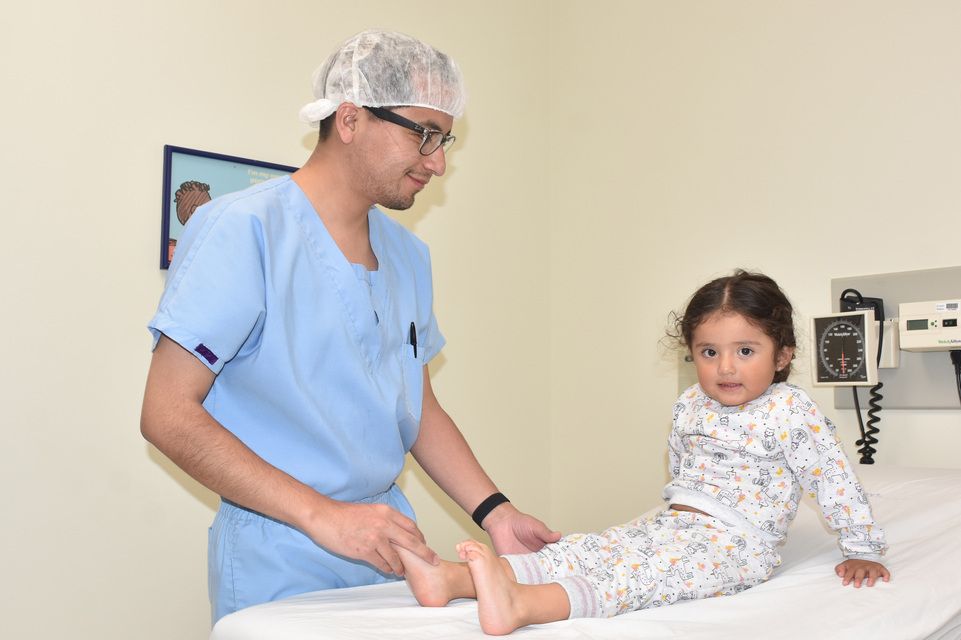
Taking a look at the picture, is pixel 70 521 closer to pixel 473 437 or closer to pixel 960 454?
pixel 473 437

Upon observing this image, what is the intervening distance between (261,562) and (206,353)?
0.36 metres

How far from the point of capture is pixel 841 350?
2180mm

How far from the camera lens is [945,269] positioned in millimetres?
2086

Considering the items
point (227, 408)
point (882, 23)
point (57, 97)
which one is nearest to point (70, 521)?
point (227, 408)

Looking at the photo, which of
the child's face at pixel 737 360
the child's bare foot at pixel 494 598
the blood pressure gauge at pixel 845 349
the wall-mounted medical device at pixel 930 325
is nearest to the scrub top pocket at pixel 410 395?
the child's bare foot at pixel 494 598

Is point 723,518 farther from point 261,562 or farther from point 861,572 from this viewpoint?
point 261,562

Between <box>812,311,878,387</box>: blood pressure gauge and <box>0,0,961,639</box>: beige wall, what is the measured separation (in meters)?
0.13

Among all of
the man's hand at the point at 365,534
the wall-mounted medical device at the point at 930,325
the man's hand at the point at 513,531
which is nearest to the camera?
the man's hand at the point at 365,534

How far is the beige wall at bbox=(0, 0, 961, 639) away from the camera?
206 centimetres

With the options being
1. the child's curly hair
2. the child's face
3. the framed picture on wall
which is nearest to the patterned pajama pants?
the child's face

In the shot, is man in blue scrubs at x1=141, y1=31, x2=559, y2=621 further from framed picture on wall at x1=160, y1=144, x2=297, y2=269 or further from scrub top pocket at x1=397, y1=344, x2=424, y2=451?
framed picture on wall at x1=160, y1=144, x2=297, y2=269

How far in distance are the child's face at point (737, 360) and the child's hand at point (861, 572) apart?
1.19 feet

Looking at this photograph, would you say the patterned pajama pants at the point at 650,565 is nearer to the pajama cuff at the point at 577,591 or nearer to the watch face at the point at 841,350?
the pajama cuff at the point at 577,591

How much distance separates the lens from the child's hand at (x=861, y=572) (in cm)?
149
